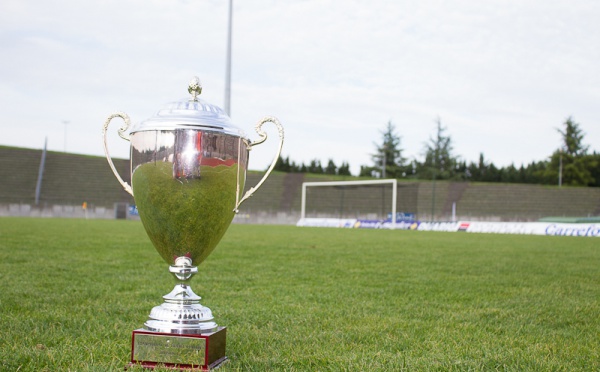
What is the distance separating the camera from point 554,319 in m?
4.39

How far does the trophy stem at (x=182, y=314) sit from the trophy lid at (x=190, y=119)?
64cm

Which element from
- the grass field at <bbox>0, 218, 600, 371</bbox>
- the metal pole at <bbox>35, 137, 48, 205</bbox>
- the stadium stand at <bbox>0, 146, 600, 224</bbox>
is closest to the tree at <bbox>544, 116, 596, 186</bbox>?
the stadium stand at <bbox>0, 146, 600, 224</bbox>

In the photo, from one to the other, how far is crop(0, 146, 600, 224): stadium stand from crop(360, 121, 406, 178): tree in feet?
65.0

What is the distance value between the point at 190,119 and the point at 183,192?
0.33m

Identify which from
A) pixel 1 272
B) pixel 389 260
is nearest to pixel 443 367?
pixel 1 272

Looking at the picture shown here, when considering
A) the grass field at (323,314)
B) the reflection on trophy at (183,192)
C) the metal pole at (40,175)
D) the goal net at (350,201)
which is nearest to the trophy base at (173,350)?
the reflection on trophy at (183,192)

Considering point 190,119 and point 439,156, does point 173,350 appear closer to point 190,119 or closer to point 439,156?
point 190,119

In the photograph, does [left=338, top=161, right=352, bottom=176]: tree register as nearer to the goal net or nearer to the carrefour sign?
the goal net

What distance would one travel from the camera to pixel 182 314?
Result: 2.65 metres

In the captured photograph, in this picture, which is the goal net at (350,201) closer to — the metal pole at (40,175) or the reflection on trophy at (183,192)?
the metal pole at (40,175)

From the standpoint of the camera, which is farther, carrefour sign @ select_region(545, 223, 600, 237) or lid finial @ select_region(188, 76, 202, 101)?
carrefour sign @ select_region(545, 223, 600, 237)

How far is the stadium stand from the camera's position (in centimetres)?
4541

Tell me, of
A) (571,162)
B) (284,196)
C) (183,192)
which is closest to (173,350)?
(183,192)

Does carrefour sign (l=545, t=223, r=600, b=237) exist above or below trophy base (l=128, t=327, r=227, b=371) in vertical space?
below
